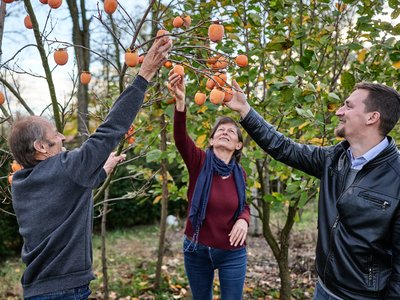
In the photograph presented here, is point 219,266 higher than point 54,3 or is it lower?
lower

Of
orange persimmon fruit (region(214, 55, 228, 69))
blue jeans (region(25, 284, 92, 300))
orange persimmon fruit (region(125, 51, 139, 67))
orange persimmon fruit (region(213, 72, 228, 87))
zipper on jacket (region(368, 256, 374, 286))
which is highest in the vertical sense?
orange persimmon fruit (region(214, 55, 228, 69))

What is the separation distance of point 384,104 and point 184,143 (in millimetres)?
1065

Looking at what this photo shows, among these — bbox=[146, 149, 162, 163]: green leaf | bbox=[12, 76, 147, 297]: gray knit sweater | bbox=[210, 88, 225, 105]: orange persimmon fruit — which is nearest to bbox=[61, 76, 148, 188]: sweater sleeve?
bbox=[12, 76, 147, 297]: gray knit sweater

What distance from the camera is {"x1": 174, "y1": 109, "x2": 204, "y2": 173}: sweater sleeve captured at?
7.09ft

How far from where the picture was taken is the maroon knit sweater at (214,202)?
7.44 feet

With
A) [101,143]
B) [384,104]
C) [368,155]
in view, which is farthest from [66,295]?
[384,104]

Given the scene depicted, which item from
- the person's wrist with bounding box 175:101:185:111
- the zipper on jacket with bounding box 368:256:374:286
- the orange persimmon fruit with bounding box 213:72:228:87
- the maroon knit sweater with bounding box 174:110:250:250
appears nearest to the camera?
the zipper on jacket with bounding box 368:256:374:286

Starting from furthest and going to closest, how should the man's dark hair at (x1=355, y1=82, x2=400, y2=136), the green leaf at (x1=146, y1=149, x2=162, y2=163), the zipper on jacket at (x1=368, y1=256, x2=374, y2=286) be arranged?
1. the green leaf at (x1=146, y1=149, x2=162, y2=163)
2. the man's dark hair at (x1=355, y1=82, x2=400, y2=136)
3. the zipper on jacket at (x1=368, y1=256, x2=374, y2=286)

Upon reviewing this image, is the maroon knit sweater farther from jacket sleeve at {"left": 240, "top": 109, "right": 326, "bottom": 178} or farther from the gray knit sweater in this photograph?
the gray knit sweater

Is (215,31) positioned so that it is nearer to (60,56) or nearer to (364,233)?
(60,56)

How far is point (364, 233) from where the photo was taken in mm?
1525

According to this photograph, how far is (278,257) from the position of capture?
3539mm

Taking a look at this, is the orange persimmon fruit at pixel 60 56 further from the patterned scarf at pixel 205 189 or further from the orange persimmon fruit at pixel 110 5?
the patterned scarf at pixel 205 189

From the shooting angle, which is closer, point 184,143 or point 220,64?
point 220,64
